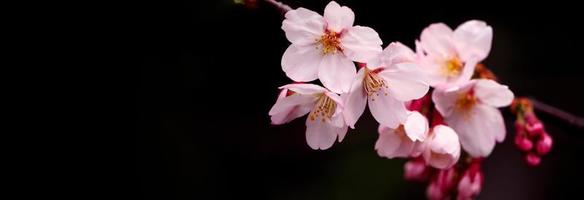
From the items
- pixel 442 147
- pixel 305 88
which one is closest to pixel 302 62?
pixel 305 88

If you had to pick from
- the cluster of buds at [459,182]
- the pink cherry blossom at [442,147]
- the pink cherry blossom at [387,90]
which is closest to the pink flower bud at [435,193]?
the cluster of buds at [459,182]

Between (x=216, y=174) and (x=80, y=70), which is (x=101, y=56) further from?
(x=216, y=174)

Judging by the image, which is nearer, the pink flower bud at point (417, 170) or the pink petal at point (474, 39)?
the pink petal at point (474, 39)

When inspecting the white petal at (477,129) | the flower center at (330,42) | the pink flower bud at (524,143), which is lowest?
the pink flower bud at (524,143)

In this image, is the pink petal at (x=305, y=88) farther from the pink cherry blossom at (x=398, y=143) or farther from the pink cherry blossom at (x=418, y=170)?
the pink cherry blossom at (x=418, y=170)

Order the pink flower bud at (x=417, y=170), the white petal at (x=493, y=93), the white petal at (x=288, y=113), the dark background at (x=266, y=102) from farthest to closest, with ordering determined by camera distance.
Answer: the dark background at (x=266, y=102), the pink flower bud at (x=417, y=170), the white petal at (x=493, y=93), the white petal at (x=288, y=113)

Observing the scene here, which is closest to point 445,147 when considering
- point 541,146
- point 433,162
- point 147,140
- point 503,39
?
point 433,162
